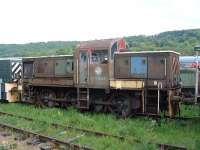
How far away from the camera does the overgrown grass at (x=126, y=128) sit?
401 inches

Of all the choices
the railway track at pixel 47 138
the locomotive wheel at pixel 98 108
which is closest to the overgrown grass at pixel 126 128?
the locomotive wheel at pixel 98 108

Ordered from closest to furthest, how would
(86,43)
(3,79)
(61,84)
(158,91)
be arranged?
1. (158,91)
2. (86,43)
3. (61,84)
4. (3,79)

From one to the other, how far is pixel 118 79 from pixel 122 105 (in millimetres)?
1009

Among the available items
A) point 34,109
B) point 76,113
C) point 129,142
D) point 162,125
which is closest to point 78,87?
point 76,113

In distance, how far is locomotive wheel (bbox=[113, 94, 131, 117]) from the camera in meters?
15.0

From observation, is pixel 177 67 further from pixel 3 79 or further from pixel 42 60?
pixel 3 79

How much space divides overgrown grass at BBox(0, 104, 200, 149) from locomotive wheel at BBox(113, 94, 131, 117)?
0.58 meters

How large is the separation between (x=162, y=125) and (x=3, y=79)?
454 inches

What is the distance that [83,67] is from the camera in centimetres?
1617

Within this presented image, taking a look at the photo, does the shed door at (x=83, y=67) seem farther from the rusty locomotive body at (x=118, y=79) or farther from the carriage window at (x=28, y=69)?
the carriage window at (x=28, y=69)

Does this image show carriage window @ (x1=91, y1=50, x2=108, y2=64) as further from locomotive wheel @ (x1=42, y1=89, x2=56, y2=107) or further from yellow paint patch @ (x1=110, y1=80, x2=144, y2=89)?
locomotive wheel @ (x1=42, y1=89, x2=56, y2=107)

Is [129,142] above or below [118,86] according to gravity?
below

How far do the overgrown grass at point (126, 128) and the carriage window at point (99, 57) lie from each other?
81.6 inches

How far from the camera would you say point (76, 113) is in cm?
1554
